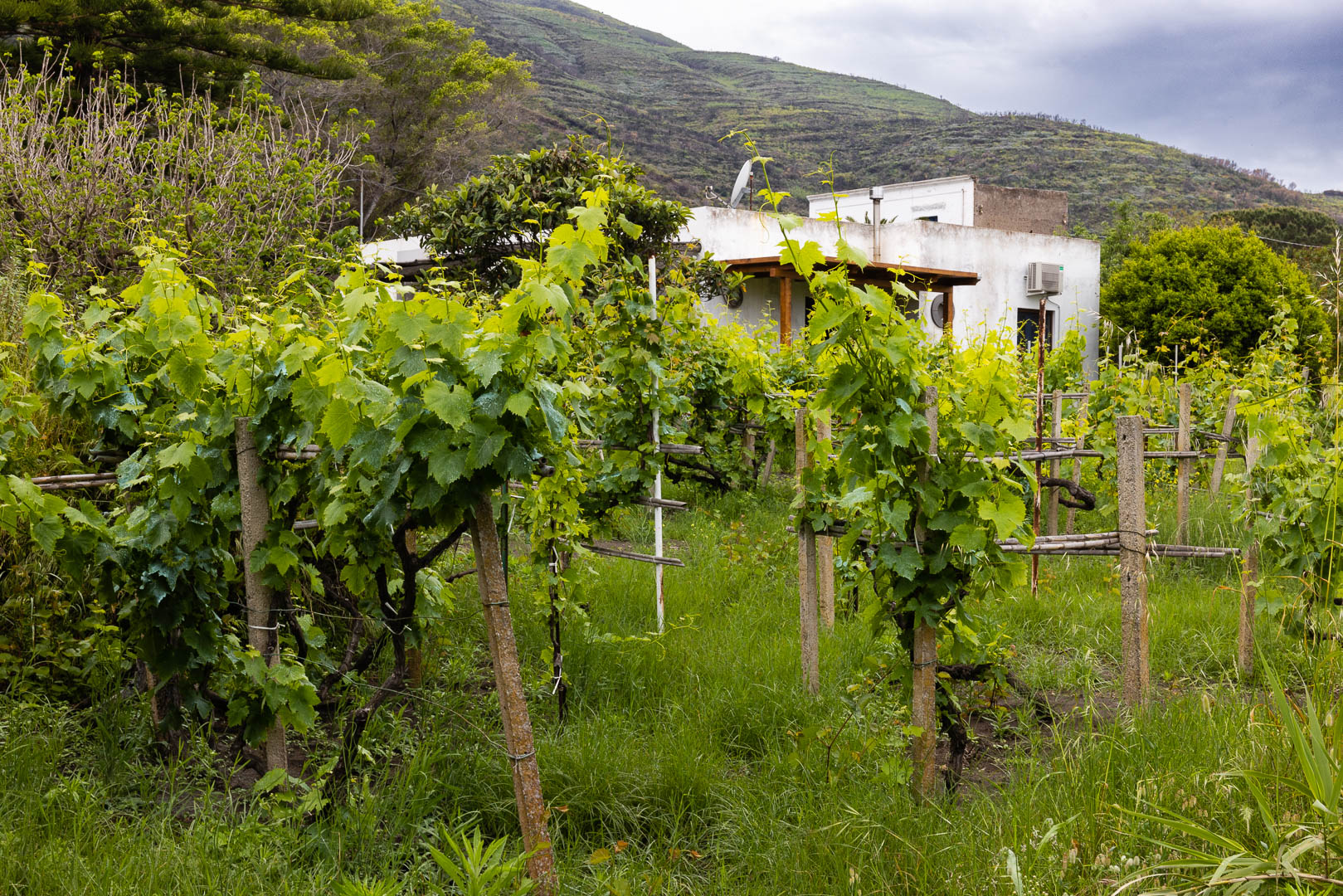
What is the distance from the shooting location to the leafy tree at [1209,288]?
68.8ft

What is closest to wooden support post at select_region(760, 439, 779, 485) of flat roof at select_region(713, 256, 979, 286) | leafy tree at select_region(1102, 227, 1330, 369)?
flat roof at select_region(713, 256, 979, 286)

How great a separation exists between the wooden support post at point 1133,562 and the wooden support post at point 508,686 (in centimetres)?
213

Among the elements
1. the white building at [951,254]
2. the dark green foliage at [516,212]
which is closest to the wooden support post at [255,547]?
the dark green foliage at [516,212]

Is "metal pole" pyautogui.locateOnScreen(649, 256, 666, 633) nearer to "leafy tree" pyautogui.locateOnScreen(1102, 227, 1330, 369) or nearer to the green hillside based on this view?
"leafy tree" pyautogui.locateOnScreen(1102, 227, 1330, 369)

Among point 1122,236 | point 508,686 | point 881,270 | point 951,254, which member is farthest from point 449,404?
point 1122,236

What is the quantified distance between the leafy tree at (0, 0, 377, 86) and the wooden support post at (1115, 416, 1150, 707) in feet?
54.6

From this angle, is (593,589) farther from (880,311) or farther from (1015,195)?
(1015,195)

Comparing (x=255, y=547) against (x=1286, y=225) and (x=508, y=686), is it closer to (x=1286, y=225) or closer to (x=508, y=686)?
(x=508, y=686)

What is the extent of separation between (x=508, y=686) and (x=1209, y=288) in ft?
75.6

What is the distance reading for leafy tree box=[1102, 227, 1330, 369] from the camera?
21.0m

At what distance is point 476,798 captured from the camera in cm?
297

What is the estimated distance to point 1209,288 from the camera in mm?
21375

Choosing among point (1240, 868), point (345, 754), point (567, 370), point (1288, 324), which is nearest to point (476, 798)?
point (345, 754)

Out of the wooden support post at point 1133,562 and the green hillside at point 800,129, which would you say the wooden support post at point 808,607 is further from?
the green hillside at point 800,129
